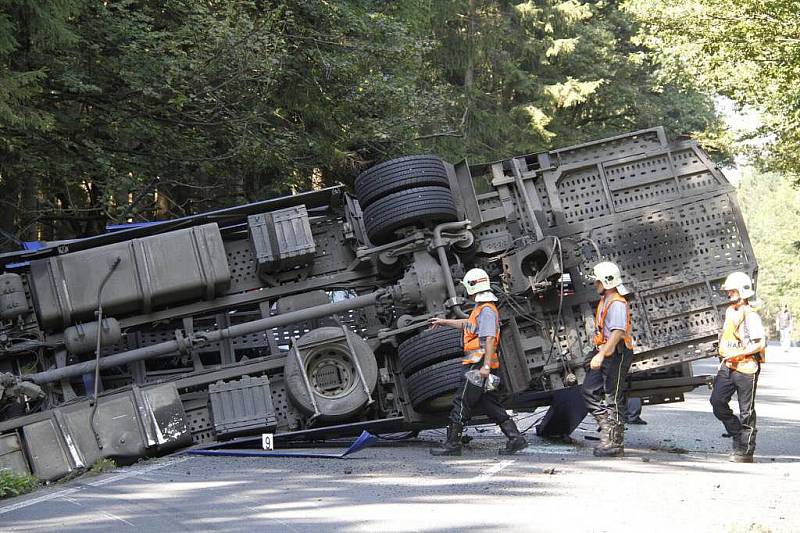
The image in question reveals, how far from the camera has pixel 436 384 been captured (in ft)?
31.6

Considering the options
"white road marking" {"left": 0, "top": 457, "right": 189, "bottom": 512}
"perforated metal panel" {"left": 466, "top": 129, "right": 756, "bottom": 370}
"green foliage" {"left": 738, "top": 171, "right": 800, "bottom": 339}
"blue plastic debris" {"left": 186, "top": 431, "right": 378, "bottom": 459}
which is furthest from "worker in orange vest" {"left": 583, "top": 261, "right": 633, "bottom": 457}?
"green foliage" {"left": 738, "top": 171, "right": 800, "bottom": 339}

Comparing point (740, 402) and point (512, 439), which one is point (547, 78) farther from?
point (512, 439)

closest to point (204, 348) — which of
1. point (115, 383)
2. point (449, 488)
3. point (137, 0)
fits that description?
point (115, 383)

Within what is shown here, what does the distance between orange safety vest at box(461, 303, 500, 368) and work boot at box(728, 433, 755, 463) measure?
221 cm

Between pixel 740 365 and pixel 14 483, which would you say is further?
pixel 740 365

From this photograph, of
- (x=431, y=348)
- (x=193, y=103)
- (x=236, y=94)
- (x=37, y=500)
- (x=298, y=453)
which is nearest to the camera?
(x=37, y=500)

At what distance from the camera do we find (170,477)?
7.98 meters

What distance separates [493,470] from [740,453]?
2.53 meters

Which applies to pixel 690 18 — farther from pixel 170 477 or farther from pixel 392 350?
pixel 170 477

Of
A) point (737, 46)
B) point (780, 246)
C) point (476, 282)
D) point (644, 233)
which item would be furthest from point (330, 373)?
point (780, 246)

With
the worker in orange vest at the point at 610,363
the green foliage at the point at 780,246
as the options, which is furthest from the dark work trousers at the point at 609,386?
the green foliage at the point at 780,246

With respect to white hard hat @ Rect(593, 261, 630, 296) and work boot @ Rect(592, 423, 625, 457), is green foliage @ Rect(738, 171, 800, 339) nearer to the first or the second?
white hard hat @ Rect(593, 261, 630, 296)

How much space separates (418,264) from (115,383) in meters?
3.11

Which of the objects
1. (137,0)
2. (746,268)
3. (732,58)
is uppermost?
(137,0)
